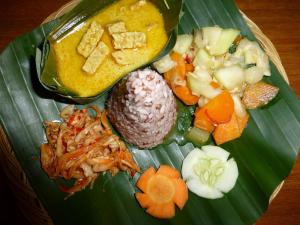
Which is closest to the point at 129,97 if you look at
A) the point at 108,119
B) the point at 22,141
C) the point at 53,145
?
the point at 108,119

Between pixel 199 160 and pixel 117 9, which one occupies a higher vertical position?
pixel 117 9

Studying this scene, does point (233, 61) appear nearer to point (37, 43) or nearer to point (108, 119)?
point (108, 119)

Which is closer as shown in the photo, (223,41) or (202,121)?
(202,121)

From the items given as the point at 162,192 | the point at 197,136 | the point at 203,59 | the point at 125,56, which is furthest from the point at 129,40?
the point at 162,192

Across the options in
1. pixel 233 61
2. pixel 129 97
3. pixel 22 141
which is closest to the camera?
pixel 129 97

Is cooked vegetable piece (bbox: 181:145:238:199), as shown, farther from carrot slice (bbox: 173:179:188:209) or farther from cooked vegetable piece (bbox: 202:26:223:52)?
cooked vegetable piece (bbox: 202:26:223:52)

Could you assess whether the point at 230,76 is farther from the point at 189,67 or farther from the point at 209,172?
the point at 209,172

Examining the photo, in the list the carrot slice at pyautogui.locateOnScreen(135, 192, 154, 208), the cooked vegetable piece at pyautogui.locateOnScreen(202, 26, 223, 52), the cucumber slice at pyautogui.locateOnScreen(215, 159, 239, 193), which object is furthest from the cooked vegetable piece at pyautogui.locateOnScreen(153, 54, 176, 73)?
the carrot slice at pyautogui.locateOnScreen(135, 192, 154, 208)

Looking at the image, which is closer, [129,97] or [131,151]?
[129,97]
